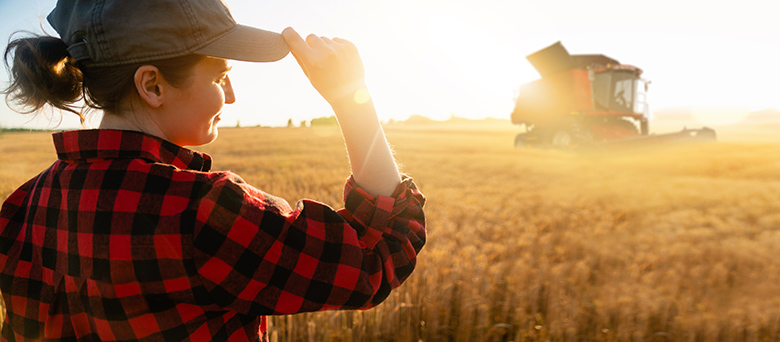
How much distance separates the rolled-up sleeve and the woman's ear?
22 centimetres

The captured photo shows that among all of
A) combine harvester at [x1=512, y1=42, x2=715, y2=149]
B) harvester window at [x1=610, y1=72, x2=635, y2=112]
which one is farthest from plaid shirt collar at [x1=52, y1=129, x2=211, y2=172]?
harvester window at [x1=610, y1=72, x2=635, y2=112]

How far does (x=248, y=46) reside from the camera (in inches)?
38.4

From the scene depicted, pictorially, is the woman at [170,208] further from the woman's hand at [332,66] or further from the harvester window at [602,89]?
the harvester window at [602,89]

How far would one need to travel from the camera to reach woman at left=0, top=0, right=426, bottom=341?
79cm

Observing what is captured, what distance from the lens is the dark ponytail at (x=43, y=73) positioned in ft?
3.14

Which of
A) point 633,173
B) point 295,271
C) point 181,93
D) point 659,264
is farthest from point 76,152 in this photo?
point 633,173

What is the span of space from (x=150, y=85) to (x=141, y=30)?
10cm

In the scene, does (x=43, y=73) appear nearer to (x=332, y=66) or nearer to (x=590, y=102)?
(x=332, y=66)

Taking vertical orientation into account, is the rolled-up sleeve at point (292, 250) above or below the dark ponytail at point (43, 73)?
below

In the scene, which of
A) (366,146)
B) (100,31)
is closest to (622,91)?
(366,146)

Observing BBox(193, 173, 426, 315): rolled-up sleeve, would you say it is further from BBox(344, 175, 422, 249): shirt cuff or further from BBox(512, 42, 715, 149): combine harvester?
BBox(512, 42, 715, 149): combine harvester

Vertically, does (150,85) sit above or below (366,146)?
above

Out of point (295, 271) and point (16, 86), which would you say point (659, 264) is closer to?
point (295, 271)

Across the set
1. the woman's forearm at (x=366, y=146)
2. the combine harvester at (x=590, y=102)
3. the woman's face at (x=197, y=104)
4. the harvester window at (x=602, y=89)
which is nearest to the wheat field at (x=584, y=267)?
the woman's forearm at (x=366, y=146)
